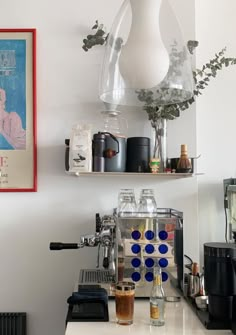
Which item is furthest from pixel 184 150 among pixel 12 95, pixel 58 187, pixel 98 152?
pixel 12 95

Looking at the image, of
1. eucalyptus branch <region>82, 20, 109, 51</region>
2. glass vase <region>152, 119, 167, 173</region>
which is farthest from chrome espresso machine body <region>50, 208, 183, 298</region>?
eucalyptus branch <region>82, 20, 109, 51</region>

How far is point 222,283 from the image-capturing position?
1.37 meters

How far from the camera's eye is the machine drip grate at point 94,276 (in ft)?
5.74

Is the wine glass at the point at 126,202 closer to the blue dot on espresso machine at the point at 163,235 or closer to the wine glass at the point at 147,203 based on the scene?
the wine glass at the point at 147,203

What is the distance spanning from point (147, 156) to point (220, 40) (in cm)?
82

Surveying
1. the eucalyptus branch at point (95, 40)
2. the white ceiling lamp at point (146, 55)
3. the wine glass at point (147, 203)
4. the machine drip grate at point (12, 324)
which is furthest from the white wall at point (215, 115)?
the machine drip grate at point (12, 324)

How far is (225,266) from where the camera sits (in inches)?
54.1

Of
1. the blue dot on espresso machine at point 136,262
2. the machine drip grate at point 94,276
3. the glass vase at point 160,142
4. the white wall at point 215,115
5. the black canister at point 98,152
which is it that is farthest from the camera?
the white wall at point 215,115

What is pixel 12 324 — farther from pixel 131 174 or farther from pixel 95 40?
pixel 95 40

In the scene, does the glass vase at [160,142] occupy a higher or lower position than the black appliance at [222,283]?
higher

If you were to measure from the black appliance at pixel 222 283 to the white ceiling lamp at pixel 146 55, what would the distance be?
1.81 ft

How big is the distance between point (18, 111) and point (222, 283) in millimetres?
1284

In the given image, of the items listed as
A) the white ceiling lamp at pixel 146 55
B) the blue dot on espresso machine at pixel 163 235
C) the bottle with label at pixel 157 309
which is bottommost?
the bottle with label at pixel 157 309

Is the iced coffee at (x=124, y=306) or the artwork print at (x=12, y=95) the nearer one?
the iced coffee at (x=124, y=306)
